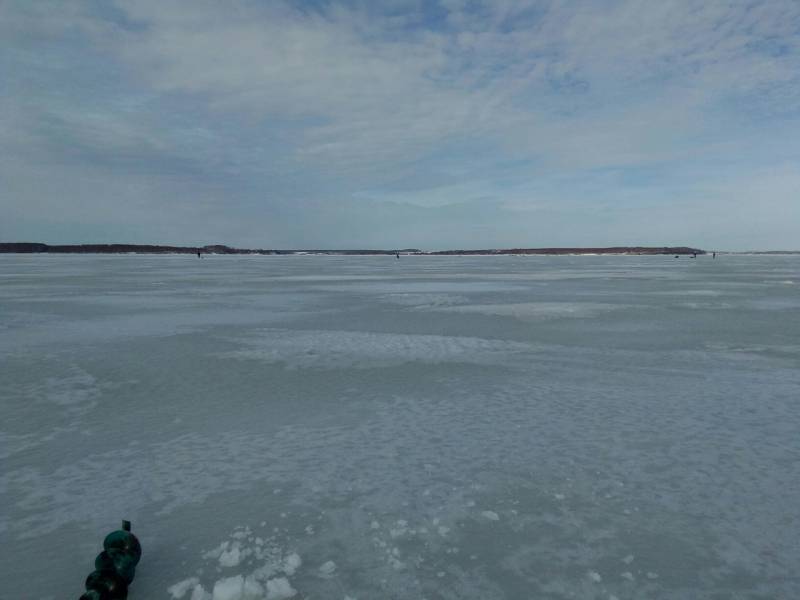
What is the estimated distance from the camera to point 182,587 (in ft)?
9.73

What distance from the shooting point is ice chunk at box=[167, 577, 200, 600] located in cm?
291

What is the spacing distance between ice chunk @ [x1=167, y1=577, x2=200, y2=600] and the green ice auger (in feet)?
0.73

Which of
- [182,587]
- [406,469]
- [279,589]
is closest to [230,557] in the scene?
[182,587]

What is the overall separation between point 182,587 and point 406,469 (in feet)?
6.31

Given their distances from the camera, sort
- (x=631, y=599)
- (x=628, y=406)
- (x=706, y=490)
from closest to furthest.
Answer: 1. (x=631, y=599)
2. (x=706, y=490)
3. (x=628, y=406)

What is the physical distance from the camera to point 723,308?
1566 centimetres

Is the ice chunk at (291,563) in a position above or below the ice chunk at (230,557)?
below

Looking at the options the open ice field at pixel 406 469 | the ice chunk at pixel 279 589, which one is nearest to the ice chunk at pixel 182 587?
the open ice field at pixel 406 469

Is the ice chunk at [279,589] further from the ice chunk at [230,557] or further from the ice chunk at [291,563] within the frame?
the ice chunk at [230,557]

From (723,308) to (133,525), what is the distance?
53.6ft

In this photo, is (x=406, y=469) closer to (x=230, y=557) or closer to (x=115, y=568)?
(x=230, y=557)

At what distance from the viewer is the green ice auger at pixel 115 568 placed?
271 centimetres

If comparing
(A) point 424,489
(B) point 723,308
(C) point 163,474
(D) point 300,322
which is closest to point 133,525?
(C) point 163,474

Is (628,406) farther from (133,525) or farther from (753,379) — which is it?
(133,525)
